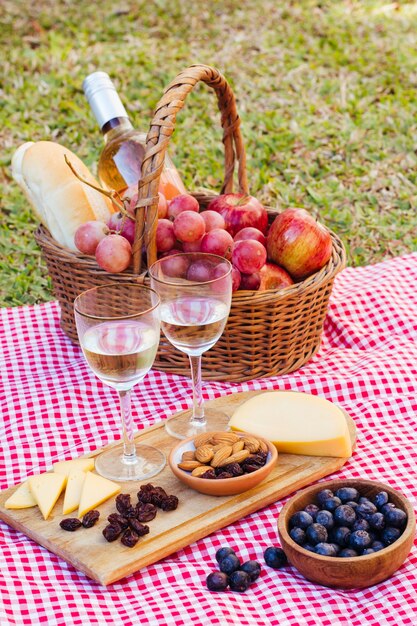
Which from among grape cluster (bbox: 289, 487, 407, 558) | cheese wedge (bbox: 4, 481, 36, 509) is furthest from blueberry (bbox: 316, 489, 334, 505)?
cheese wedge (bbox: 4, 481, 36, 509)

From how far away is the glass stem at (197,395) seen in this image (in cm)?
204

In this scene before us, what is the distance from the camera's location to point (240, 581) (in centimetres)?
162

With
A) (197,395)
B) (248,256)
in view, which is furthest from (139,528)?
(248,256)

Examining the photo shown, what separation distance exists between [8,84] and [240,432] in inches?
140

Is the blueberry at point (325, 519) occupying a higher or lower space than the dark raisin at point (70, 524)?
higher

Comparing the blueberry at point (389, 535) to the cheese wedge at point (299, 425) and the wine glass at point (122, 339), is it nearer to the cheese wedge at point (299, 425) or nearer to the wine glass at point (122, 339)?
the cheese wedge at point (299, 425)

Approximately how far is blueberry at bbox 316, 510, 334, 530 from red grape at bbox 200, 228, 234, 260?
2.86 feet

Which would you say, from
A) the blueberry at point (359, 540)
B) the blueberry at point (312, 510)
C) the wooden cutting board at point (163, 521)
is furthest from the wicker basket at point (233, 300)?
the blueberry at point (359, 540)

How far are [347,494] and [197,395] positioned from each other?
0.51 m

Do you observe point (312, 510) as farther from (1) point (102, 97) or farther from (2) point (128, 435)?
(1) point (102, 97)

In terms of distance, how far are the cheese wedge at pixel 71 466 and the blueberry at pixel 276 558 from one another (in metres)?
0.45

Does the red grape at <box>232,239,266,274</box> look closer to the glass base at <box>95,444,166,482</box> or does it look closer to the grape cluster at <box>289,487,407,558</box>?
the glass base at <box>95,444,166,482</box>

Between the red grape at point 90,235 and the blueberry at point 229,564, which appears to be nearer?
the blueberry at point 229,564

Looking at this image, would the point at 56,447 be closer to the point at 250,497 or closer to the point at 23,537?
the point at 23,537
